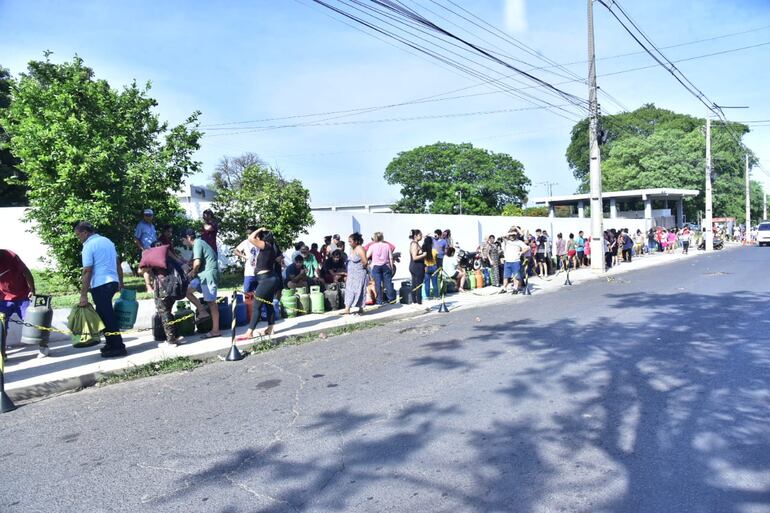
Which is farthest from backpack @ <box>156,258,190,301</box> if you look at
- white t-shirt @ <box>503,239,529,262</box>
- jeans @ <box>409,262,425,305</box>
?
white t-shirt @ <box>503,239,529,262</box>

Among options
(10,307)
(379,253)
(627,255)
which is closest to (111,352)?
(10,307)

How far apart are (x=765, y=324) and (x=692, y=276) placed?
363 inches

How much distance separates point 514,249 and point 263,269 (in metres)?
7.43

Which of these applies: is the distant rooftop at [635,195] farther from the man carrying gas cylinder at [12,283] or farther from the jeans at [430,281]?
the man carrying gas cylinder at [12,283]

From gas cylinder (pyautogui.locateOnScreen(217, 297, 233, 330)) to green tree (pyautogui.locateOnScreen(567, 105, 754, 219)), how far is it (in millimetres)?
41111

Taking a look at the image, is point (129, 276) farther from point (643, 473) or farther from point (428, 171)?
point (428, 171)

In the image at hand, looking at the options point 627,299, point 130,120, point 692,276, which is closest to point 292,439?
point 627,299

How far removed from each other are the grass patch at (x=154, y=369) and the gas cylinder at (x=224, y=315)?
6.67ft

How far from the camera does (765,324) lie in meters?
8.73

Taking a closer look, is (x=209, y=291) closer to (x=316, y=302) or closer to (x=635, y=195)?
(x=316, y=302)

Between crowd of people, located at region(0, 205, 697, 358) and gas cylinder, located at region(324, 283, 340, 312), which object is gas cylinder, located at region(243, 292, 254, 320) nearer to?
crowd of people, located at region(0, 205, 697, 358)

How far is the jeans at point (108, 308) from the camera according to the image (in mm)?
7340

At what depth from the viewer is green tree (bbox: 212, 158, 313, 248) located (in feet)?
47.5

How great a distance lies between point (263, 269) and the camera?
8555 millimetres
